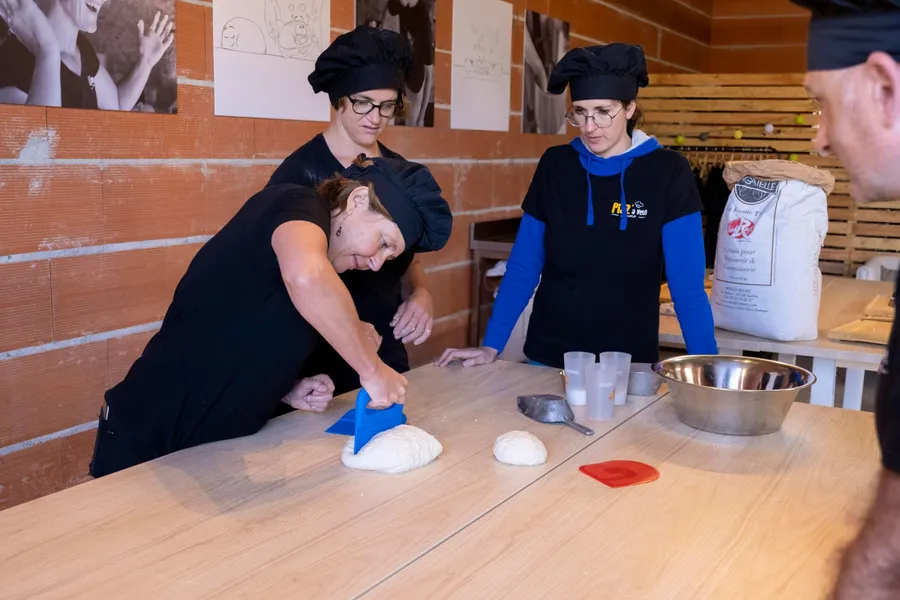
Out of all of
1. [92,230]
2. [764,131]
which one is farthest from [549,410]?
[764,131]

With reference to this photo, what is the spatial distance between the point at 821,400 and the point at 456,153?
1.84m

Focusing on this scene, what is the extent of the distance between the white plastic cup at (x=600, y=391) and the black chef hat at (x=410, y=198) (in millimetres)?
448

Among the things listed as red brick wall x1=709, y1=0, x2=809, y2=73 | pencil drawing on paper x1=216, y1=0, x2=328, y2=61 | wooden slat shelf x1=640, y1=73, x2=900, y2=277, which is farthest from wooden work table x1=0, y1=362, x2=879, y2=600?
red brick wall x1=709, y1=0, x2=809, y2=73

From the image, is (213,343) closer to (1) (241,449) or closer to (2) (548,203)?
(1) (241,449)

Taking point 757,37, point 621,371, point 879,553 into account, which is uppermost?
point 757,37

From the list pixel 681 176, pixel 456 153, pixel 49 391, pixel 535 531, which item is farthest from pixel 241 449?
pixel 456 153

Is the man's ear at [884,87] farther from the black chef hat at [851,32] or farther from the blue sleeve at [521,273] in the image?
the blue sleeve at [521,273]

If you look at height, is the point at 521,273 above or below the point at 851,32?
below

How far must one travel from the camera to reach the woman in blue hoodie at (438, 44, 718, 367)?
7.78 ft

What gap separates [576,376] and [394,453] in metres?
0.60

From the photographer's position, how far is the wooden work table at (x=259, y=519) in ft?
3.95

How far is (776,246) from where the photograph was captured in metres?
2.69

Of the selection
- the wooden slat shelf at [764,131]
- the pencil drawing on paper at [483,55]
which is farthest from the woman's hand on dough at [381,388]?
the wooden slat shelf at [764,131]

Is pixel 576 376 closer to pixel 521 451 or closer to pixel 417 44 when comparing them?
pixel 521 451
